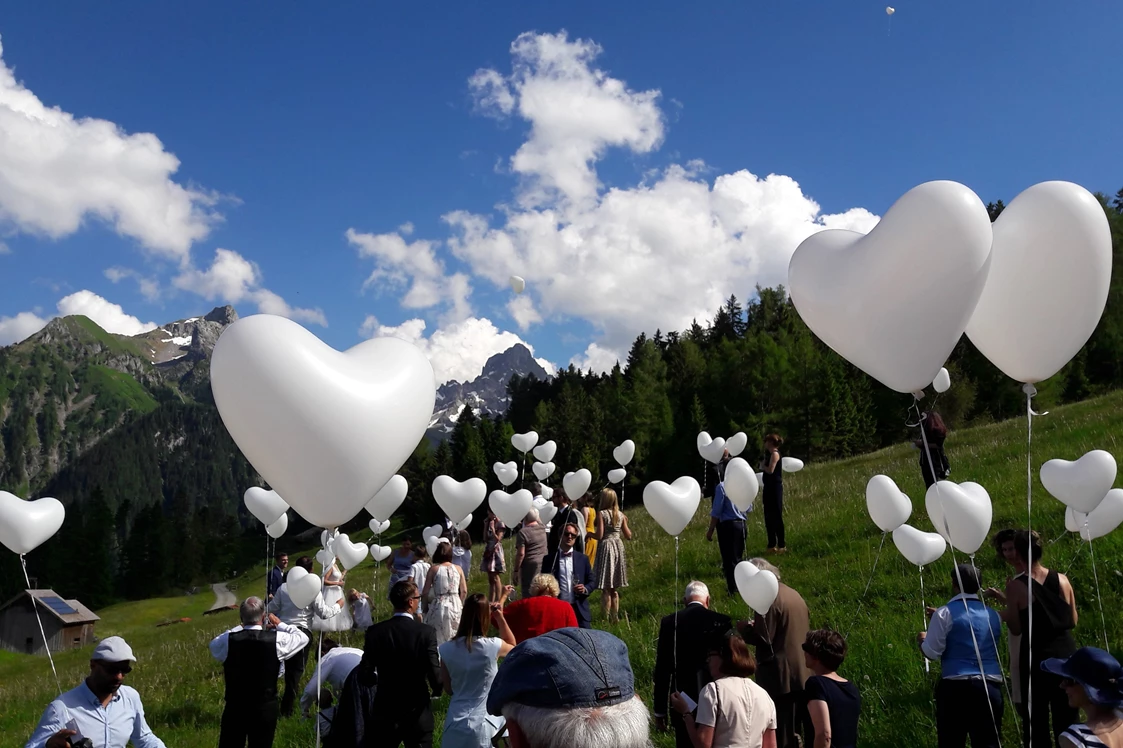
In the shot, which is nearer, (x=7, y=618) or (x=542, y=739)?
(x=542, y=739)

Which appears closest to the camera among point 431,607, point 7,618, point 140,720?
point 140,720

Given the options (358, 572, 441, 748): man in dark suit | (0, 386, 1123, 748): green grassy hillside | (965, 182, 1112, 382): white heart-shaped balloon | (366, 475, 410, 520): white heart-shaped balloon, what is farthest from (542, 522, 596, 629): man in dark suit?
(965, 182, 1112, 382): white heart-shaped balloon

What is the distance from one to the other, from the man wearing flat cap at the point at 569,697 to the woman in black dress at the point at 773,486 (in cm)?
886

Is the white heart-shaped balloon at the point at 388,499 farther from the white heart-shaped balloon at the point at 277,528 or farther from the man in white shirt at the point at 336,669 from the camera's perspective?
the man in white shirt at the point at 336,669

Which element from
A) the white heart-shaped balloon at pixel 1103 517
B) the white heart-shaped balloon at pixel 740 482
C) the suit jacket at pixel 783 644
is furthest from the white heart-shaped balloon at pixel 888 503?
the suit jacket at pixel 783 644

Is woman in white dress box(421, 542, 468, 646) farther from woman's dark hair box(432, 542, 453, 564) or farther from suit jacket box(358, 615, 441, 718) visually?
suit jacket box(358, 615, 441, 718)

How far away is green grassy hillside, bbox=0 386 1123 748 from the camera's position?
7059 mm

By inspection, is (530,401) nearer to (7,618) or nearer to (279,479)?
(7,618)

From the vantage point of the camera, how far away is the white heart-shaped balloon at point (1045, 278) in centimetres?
505

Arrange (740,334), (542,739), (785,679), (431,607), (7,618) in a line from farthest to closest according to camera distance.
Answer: (740,334) < (7,618) < (431,607) < (785,679) < (542,739)

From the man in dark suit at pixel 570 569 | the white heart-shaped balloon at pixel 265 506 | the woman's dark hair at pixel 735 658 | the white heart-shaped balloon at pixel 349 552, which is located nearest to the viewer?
the woman's dark hair at pixel 735 658

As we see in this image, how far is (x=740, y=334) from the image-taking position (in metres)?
73.2

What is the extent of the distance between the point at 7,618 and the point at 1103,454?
231 feet

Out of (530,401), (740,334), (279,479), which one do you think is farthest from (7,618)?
(279,479)
